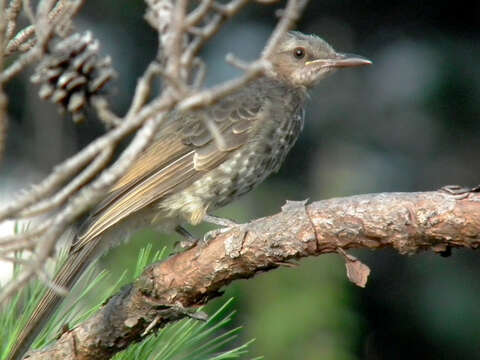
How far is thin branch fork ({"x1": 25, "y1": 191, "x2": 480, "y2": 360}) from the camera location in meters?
2.94

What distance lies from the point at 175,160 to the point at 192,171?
101 mm

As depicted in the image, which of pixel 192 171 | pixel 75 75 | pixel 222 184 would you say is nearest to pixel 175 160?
pixel 192 171

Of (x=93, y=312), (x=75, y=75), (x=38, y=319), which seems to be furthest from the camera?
(x=93, y=312)

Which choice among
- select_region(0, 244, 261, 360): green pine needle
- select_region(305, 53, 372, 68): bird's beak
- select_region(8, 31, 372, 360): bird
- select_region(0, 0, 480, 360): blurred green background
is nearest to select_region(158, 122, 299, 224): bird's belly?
select_region(8, 31, 372, 360): bird

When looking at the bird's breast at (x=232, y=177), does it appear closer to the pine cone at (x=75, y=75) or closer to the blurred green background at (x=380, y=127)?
the blurred green background at (x=380, y=127)

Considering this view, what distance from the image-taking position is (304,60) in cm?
523

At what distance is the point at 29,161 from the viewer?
7395 millimetres

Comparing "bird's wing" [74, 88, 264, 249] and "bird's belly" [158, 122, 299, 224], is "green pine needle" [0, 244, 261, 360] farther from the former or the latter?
"bird's belly" [158, 122, 299, 224]

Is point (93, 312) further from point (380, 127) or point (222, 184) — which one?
point (380, 127)

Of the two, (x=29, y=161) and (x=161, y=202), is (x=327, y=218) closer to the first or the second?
(x=161, y=202)

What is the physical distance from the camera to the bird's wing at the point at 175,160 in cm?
425

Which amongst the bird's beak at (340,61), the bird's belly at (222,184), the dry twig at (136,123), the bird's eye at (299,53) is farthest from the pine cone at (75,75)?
the bird's eye at (299,53)

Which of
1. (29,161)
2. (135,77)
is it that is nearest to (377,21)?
(135,77)

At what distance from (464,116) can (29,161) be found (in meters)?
3.31
